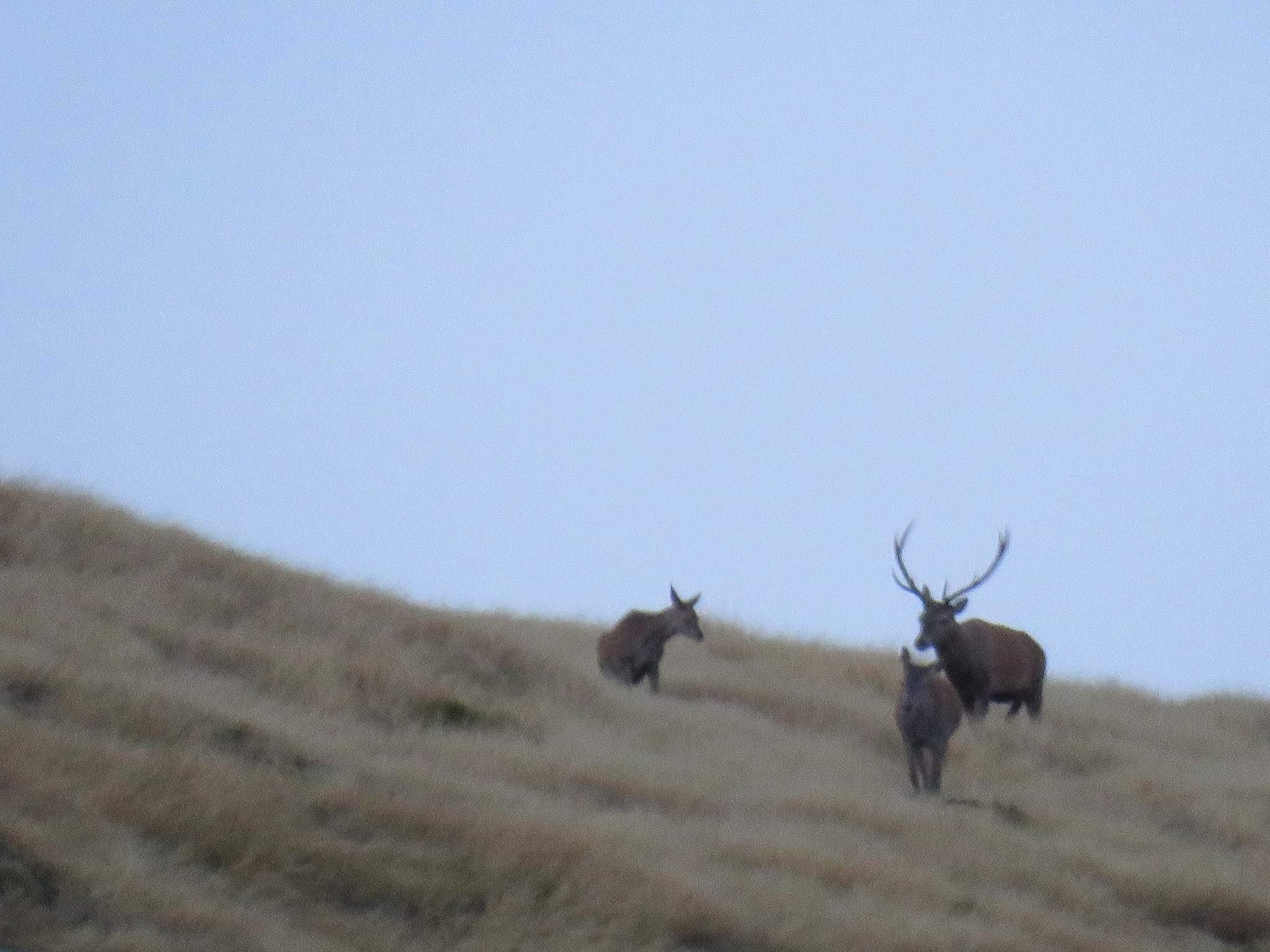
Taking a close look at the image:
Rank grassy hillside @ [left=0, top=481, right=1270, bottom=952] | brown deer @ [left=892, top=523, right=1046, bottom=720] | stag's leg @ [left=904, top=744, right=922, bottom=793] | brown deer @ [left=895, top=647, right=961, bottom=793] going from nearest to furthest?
grassy hillside @ [left=0, top=481, right=1270, bottom=952]
stag's leg @ [left=904, top=744, right=922, bottom=793]
brown deer @ [left=895, top=647, right=961, bottom=793]
brown deer @ [left=892, top=523, right=1046, bottom=720]

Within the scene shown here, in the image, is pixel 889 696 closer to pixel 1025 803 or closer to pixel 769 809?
pixel 1025 803

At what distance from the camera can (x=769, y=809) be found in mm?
11211

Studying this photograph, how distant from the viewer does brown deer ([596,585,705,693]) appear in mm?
17500

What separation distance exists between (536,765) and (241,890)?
3.73m

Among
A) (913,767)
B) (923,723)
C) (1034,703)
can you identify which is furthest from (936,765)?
(1034,703)

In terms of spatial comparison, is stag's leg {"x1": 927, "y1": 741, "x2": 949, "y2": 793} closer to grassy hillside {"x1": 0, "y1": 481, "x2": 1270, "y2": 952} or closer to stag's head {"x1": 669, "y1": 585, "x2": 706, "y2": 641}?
grassy hillside {"x1": 0, "y1": 481, "x2": 1270, "y2": 952}

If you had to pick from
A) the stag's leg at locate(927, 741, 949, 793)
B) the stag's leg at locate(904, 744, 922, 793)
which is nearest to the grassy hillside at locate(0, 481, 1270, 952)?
the stag's leg at locate(904, 744, 922, 793)

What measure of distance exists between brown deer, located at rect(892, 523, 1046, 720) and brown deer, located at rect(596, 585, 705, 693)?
2539 mm

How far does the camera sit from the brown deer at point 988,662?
17.1 metres

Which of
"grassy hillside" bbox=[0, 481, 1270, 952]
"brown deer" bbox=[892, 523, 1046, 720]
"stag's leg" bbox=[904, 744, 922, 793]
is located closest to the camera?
"grassy hillside" bbox=[0, 481, 1270, 952]

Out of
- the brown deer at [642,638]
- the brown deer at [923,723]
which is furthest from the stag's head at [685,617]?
the brown deer at [923,723]

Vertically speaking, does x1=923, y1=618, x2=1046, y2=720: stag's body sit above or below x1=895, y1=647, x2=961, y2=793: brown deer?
above

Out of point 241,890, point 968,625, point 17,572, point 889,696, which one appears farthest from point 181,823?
point 968,625

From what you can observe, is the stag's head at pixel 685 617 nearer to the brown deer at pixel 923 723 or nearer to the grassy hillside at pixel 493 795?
the grassy hillside at pixel 493 795
